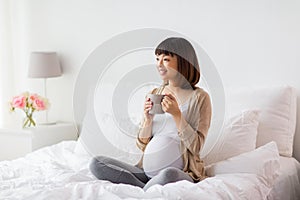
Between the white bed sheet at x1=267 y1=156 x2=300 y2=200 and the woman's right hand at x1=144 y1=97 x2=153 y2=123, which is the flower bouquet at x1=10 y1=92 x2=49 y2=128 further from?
the white bed sheet at x1=267 y1=156 x2=300 y2=200

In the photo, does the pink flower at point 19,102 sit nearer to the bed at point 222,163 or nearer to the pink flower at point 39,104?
the pink flower at point 39,104

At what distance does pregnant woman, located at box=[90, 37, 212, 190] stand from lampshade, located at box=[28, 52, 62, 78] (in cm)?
141

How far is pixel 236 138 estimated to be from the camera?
2.36 metres

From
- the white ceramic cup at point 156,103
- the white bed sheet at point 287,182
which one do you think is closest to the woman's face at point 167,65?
the white ceramic cup at point 156,103

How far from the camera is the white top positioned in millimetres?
2037

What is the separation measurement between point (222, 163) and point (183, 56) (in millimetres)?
498

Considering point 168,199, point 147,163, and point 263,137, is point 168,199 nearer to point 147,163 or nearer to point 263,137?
point 147,163

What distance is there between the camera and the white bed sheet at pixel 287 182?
217 cm

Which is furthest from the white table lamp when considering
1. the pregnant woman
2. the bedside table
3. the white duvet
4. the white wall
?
the pregnant woman

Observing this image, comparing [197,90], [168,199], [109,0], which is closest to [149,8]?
[109,0]

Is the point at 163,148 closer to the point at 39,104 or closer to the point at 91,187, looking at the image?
the point at 91,187

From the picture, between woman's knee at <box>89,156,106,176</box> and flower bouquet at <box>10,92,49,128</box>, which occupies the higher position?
woman's knee at <box>89,156,106,176</box>

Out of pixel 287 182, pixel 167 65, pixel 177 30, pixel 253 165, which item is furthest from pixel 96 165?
pixel 177 30

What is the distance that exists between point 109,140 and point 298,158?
1.02m
